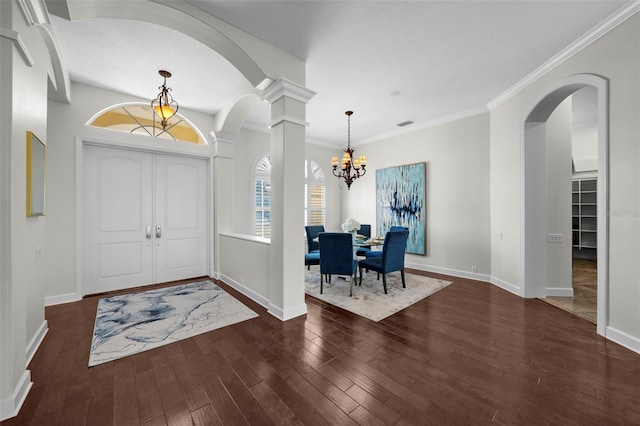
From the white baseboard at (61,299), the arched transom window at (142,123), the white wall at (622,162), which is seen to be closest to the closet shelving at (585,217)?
the white wall at (622,162)

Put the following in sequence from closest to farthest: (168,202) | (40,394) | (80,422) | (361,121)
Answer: (80,422)
(40,394)
(168,202)
(361,121)

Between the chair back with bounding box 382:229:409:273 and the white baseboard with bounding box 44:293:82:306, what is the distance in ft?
14.7

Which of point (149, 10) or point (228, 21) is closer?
point (149, 10)

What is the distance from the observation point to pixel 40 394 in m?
1.76

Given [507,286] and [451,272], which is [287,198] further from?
[451,272]

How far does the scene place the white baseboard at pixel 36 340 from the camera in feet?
7.17

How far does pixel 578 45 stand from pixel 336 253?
3.72 m

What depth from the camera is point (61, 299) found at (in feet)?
11.5

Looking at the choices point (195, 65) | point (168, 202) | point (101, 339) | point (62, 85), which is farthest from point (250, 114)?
point (101, 339)

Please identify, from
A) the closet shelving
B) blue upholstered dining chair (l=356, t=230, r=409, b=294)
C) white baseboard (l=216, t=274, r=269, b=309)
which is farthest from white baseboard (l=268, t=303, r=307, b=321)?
the closet shelving

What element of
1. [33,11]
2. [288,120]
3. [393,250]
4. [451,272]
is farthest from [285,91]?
[451,272]

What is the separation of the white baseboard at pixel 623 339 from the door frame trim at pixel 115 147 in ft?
17.8

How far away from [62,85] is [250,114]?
2586 millimetres

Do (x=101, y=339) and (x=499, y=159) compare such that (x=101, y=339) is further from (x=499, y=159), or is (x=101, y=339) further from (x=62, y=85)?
(x=499, y=159)
